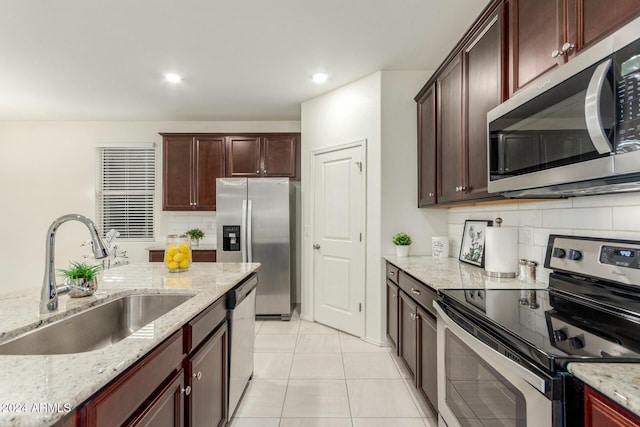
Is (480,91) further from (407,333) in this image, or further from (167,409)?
(167,409)

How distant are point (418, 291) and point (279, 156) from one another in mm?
2937

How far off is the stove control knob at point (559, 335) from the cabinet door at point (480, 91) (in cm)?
98

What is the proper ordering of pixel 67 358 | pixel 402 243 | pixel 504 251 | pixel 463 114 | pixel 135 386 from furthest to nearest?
pixel 402 243 → pixel 463 114 → pixel 504 251 → pixel 135 386 → pixel 67 358

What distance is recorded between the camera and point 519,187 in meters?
1.41

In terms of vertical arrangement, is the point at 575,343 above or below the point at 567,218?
below

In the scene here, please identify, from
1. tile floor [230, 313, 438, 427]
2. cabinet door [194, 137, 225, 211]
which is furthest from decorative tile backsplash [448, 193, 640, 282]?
cabinet door [194, 137, 225, 211]

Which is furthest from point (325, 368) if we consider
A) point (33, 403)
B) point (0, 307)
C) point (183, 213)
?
point (183, 213)

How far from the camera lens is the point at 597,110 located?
3.17 feet

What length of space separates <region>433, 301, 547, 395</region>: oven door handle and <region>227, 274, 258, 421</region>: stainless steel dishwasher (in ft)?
3.73

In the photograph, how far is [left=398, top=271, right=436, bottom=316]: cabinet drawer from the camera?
1862 mm

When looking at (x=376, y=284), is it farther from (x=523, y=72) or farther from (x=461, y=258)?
(x=523, y=72)

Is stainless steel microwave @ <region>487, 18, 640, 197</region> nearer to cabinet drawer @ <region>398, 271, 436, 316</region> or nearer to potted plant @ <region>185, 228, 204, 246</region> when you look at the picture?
cabinet drawer @ <region>398, 271, 436, 316</region>

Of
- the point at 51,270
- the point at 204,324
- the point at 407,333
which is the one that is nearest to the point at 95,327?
the point at 51,270

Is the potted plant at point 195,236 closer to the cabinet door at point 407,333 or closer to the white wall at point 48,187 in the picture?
the white wall at point 48,187
